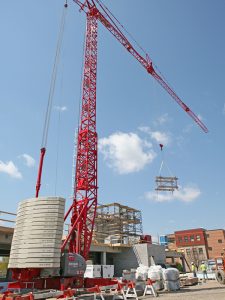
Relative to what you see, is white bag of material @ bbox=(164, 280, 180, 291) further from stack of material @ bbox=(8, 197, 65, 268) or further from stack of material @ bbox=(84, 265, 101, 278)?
stack of material @ bbox=(8, 197, 65, 268)

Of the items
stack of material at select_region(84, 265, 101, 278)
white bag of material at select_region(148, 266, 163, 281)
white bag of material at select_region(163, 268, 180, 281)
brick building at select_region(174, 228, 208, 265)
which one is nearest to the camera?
white bag of material at select_region(163, 268, 180, 281)

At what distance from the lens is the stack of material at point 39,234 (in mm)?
15102

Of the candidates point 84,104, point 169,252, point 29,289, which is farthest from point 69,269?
point 169,252

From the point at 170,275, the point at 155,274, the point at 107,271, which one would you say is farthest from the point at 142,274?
the point at 107,271

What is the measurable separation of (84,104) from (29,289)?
64.8 feet

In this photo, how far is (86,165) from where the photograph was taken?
26984 millimetres

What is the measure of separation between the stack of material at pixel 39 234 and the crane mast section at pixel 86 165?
18.7 feet

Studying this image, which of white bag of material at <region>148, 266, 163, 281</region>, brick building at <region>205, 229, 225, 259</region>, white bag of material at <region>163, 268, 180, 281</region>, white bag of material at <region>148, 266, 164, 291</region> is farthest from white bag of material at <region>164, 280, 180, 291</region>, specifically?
brick building at <region>205, 229, 225, 259</region>

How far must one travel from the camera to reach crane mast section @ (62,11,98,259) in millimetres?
23797

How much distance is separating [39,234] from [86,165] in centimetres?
1206

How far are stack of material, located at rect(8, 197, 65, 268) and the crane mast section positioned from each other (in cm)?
570

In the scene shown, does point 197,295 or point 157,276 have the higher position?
point 157,276

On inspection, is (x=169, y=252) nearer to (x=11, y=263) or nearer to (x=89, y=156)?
(x=89, y=156)

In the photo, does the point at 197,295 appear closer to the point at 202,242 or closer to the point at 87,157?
the point at 87,157
